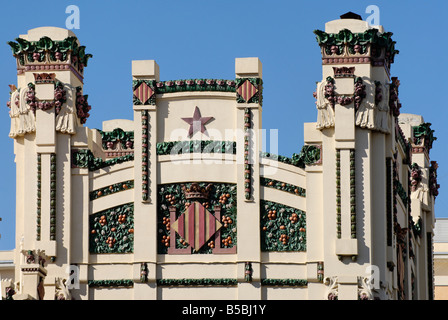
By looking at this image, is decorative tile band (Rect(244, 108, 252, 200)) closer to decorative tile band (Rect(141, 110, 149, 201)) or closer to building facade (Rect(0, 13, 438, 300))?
building facade (Rect(0, 13, 438, 300))

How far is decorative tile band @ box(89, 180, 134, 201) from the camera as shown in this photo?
52.3m

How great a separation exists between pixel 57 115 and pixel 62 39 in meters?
2.37

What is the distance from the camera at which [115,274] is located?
5175 centimetres

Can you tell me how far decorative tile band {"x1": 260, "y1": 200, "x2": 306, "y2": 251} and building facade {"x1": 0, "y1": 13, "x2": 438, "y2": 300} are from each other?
0.10ft

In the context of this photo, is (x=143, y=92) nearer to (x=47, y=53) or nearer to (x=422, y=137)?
(x=47, y=53)

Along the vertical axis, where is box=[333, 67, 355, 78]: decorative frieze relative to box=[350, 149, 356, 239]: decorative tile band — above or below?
above

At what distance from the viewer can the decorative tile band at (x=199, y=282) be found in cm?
5138

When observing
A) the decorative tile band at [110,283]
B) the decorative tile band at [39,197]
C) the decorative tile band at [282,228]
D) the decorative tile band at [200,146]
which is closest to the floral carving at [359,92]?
the decorative tile band at [282,228]

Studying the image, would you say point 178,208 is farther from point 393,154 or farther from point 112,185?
point 393,154

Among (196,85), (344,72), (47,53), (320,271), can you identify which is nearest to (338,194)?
(320,271)

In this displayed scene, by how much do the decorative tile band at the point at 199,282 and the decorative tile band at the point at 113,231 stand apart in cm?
142

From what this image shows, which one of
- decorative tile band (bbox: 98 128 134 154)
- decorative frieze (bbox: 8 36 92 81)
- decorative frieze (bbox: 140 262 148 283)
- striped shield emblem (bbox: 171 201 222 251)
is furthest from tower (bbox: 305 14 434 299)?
decorative tile band (bbox: 98 128 134 154)

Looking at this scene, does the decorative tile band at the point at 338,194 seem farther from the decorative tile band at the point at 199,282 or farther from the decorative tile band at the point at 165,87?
the decorative tile band at the point at 165,87

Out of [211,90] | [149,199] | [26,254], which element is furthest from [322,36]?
[26,254]
